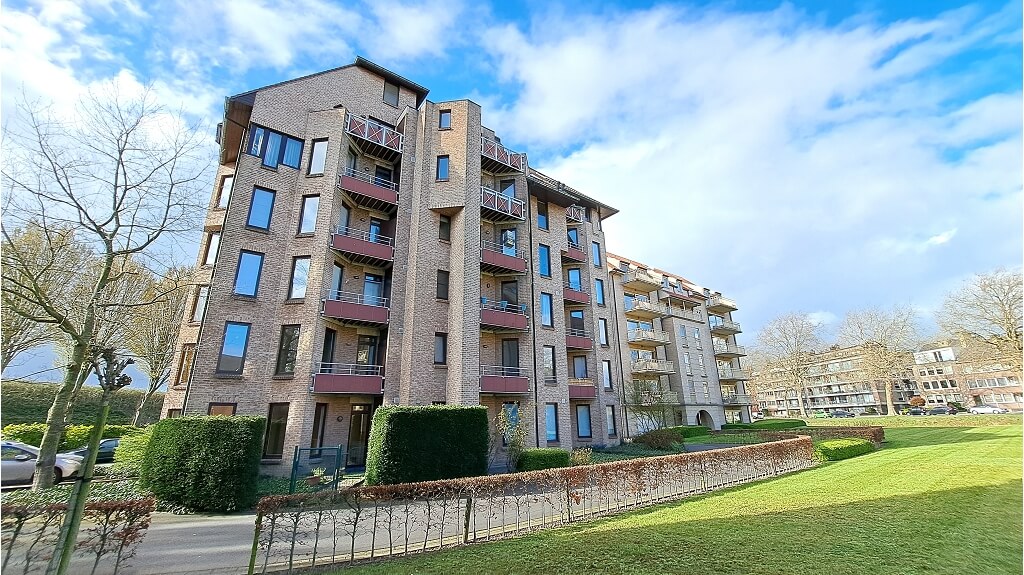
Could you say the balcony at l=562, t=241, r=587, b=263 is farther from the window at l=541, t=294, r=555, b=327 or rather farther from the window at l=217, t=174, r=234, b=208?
the window at l=217, t=174, r=234, b=208

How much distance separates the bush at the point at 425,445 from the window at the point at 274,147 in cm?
1390

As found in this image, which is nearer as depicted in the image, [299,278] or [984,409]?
[299,278]

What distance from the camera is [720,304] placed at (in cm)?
4750

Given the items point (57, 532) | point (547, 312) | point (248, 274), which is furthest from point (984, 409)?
point (57, 532)

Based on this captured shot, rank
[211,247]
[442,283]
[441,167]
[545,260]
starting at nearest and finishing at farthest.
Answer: [211,247], [442,283], [441,167], [545,260]

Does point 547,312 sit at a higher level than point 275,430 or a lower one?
higher

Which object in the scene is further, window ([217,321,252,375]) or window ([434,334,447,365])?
window ([434,334,447,365])

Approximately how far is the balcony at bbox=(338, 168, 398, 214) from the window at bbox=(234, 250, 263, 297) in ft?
16.7

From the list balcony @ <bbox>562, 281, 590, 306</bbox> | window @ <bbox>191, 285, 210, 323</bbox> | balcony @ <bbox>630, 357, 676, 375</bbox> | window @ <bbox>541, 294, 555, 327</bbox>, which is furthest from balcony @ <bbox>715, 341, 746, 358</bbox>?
window @ <bbox>191, 285, 210, 323</bbox>

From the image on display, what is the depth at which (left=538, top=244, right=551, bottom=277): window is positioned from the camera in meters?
26.3

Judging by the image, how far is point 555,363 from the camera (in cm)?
2452

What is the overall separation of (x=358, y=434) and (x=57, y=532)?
12540mm

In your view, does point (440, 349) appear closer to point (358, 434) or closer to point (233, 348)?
point (358, 434)

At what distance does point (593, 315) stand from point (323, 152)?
64.0 ft
